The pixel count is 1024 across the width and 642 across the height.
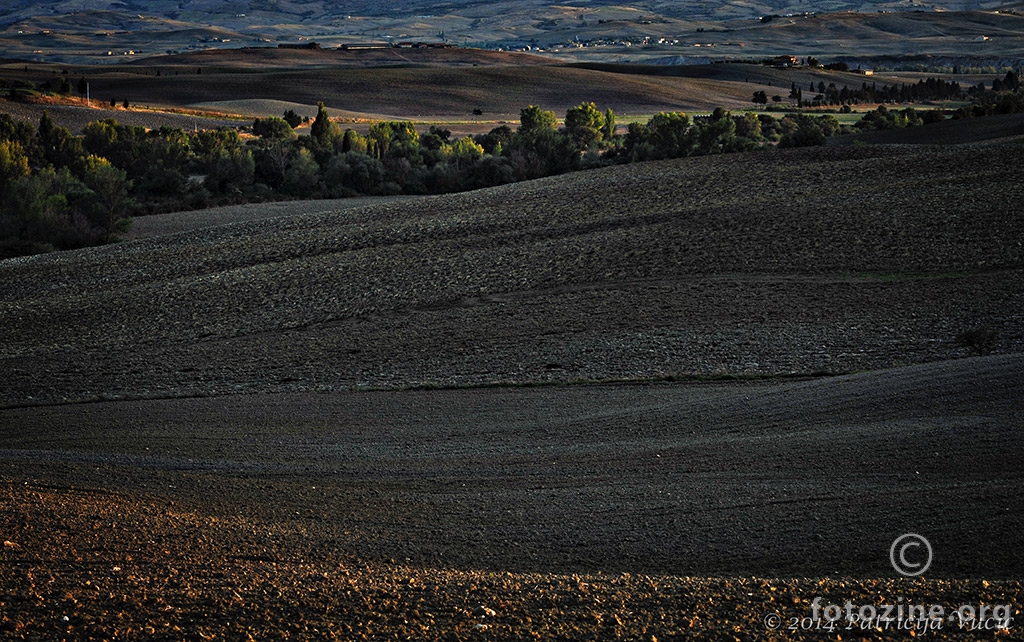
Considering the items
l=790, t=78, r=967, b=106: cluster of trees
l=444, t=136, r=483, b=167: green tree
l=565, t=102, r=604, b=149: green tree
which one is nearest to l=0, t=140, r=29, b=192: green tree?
l=444, t=136, r=483, b=167: green tree

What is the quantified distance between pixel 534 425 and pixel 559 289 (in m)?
12.9

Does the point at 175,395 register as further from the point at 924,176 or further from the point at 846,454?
the point at 924,176

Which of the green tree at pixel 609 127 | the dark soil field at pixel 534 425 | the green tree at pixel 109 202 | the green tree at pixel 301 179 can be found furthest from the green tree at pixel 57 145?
the green tree at pixel 609 127

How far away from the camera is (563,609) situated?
32.5 ft

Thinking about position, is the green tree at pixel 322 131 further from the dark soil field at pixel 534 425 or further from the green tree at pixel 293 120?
the dark soil field at pixel 534 425

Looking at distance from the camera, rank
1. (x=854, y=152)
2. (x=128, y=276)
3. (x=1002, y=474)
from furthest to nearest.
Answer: (x=854, y=152) → (x=128, y=276) → (x=1002, y=474)

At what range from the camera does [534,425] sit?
65.4 ft

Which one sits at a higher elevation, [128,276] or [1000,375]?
[1000,375]

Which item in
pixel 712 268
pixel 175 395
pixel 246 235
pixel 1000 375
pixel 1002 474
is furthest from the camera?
pixel 246 235

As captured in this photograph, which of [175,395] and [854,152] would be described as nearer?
[175,395]

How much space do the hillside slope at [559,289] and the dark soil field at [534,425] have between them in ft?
0.53

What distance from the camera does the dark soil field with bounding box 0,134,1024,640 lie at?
10.2 metres

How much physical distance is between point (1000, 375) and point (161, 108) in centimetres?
11377

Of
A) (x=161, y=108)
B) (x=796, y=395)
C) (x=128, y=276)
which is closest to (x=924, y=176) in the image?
(x=796, y=395)
